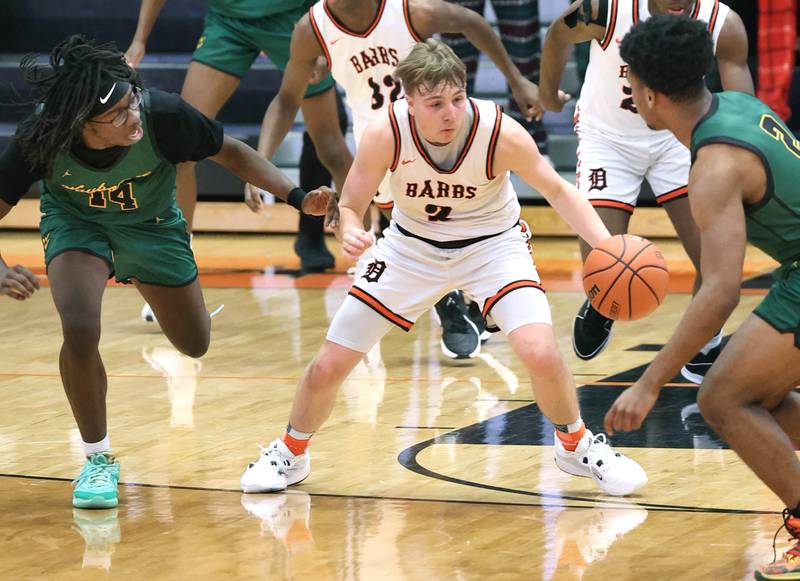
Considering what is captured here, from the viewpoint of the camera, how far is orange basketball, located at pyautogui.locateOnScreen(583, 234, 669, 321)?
459 cm

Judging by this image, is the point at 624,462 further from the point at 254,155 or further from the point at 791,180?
the point at 254,155

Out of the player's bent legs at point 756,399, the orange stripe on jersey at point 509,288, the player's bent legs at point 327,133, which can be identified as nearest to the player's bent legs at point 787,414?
the player's bent legs at point 756,399

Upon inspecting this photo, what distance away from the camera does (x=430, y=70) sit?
→ 4.59 meters

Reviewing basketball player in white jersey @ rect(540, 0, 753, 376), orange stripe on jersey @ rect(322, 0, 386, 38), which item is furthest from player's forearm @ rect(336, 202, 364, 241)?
orange stripe on jersey @ rect(322, 0, 386, 38)

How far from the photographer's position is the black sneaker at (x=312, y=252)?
32.7ft

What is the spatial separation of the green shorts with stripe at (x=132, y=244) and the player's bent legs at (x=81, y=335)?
77mm

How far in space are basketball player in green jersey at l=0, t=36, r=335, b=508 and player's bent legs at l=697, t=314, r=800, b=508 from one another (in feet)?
5.38

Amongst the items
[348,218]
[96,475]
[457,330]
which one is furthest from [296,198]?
[457,330]

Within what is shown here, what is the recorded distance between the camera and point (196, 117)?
Answer: 505 cm

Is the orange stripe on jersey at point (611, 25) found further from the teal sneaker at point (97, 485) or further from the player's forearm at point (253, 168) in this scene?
the teal sneaker at point (97, 485)

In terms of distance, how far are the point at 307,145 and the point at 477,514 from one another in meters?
5.60

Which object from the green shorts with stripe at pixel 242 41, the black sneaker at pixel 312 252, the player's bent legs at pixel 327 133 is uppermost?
the green shorts with stripe at pixel 242 41

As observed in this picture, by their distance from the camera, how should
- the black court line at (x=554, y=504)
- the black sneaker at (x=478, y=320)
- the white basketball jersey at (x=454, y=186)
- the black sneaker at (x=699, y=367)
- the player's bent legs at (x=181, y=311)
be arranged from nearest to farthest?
1. the black court line at (x=554, y=504)
2. the white basketball jersey at (x=454, y=186)
3. the player's bent legs at (x=181, y=311)
4. the black sneaker at (x=699, y=367)
5. the black sneaker at (x=478, y=320)

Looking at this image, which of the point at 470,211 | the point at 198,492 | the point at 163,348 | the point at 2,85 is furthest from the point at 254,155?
the point at 2,85
